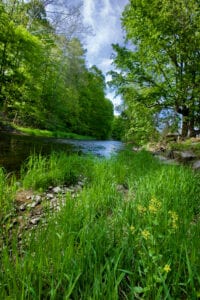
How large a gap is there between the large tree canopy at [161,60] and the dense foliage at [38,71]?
853cm

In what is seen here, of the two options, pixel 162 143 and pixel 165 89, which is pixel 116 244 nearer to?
pixel 165 89

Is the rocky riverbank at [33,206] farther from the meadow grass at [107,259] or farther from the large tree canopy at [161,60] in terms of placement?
the large tree canopy at [161,60]

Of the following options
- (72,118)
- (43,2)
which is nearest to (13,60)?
(43,2)

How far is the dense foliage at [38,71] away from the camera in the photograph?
53.7ft

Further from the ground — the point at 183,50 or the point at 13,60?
the point at 13,60

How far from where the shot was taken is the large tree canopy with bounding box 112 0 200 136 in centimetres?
999

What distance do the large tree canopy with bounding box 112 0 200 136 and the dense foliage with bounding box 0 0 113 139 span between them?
8.53 metres

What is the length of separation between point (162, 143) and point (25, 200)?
12.0 metres

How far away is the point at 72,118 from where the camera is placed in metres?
31.2

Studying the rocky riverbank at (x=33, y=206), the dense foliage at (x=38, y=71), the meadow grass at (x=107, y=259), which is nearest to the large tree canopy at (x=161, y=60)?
the rocky riverbank at (x=33, y=206)

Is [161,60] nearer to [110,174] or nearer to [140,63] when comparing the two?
[140,63]

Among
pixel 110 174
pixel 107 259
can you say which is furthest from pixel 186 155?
pixel 107 259

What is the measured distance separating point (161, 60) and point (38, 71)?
12.2 metres

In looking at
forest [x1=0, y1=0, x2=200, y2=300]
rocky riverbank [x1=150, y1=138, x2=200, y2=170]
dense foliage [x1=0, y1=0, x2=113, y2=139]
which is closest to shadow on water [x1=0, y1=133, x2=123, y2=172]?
forest [x1=0, y1=0, x2=200, y2=300]
